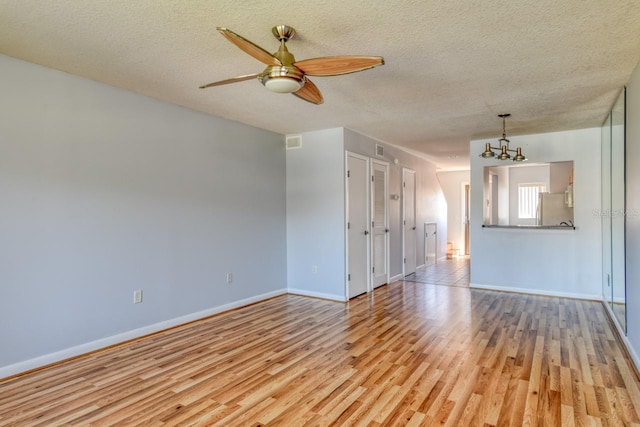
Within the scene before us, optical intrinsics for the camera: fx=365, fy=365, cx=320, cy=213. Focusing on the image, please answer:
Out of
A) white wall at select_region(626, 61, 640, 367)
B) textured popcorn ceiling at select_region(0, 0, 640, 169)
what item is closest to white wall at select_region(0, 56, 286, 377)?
textured popcorn ceiling at select_region(0, 0, 640, 169)

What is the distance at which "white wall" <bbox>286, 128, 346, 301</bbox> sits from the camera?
5031mm

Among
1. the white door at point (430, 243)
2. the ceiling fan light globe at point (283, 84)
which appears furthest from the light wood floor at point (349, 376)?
the white door at point (430, 243)

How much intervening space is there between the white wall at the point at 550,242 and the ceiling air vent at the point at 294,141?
2.75 m

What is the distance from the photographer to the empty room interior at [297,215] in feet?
7.36

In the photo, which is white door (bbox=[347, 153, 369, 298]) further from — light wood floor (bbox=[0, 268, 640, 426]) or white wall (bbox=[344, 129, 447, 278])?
light wood floor (bbox=[0, 268, 640, 426])

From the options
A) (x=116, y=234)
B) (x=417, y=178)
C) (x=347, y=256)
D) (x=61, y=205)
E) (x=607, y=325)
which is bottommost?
(x=607, y=325)

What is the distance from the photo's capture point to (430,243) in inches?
321

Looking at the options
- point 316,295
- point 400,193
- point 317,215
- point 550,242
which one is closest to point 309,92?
point 317,215

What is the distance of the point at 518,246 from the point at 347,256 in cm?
266

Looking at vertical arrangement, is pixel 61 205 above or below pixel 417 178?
below

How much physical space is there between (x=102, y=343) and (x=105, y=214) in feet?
3.81

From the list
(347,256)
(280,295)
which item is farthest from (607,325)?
(280,295)

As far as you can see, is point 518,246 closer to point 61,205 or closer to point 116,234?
point 116,234

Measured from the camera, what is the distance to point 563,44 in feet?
8.14
